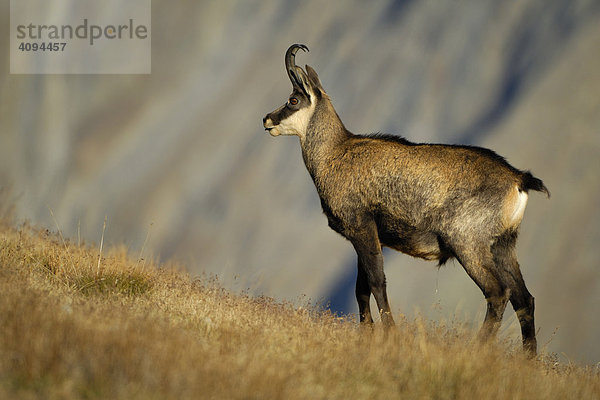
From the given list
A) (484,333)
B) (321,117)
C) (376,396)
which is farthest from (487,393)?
(321,117)

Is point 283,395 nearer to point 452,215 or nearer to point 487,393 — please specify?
point 487,393

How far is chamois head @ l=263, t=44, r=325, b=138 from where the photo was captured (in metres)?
→ 10.6

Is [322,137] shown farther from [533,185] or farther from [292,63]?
[533,185]

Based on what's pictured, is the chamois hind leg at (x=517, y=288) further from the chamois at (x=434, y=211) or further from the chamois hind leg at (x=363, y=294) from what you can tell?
the chamois hind leg at (x=363, y=294)

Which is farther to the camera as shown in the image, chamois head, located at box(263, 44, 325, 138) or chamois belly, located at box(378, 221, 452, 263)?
chamois head, located at box(263, 44, 325, 138)

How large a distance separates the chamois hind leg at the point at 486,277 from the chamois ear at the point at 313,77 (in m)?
4.02

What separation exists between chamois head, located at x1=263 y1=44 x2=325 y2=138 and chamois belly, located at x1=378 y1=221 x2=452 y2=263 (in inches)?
102

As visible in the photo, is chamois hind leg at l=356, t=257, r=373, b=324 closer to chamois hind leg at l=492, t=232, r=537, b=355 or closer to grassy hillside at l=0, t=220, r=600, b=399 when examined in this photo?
grassy hillside at l=0, t=220, r=600, b=399

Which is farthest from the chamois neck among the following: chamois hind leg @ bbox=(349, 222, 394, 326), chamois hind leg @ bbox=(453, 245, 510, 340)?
chamois hind leg @ bbox=(453, 245, 510, 340)

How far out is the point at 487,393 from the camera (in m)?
5.78

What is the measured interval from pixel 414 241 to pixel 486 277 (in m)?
1.17

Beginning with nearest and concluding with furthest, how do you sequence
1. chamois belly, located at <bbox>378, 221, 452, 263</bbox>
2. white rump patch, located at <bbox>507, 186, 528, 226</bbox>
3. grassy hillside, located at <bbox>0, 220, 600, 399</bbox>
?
1. grassy hillside, located at <bbox>0, 220, 600, 399</bbox>
2. white rump patch, located at <bbox>507, 186, 528, 226</bbox>
3. chamois belly, located at <bbox>378, 221, 452, 263</bbox>

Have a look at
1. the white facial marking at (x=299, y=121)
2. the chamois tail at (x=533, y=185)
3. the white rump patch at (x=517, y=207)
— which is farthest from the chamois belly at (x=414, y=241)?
the white facial marking at (x=299, y=121)

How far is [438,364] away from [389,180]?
3592 mm
